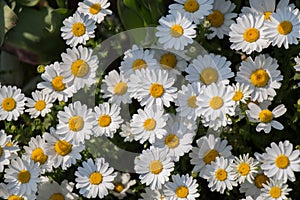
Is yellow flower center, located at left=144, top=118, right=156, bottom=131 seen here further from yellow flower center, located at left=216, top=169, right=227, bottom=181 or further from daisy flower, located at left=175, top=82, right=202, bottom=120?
yellow flower center, located at left=216, top=169, right=227, bottom=181

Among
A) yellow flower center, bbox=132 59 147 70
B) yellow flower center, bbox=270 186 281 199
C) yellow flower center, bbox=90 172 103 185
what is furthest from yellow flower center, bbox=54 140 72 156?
yellow flower center, bbox=270 186 281 199

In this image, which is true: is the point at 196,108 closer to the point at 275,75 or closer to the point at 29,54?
the point at 275,75

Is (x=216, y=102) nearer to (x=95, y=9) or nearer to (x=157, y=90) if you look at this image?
(x=157, y=90)

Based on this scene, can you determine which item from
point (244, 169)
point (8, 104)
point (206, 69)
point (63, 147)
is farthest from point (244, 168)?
point (8, 104)

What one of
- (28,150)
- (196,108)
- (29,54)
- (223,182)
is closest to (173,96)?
(196,108)

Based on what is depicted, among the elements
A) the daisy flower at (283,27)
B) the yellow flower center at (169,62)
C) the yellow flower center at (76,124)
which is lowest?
the yellow flower center at (76,124)

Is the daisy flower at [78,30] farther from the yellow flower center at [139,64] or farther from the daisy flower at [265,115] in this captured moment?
the daisy flower at [265,115]

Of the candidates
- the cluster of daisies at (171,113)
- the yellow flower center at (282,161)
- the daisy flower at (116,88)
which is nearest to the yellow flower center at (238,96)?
the cluster of daisies at (171,113)
